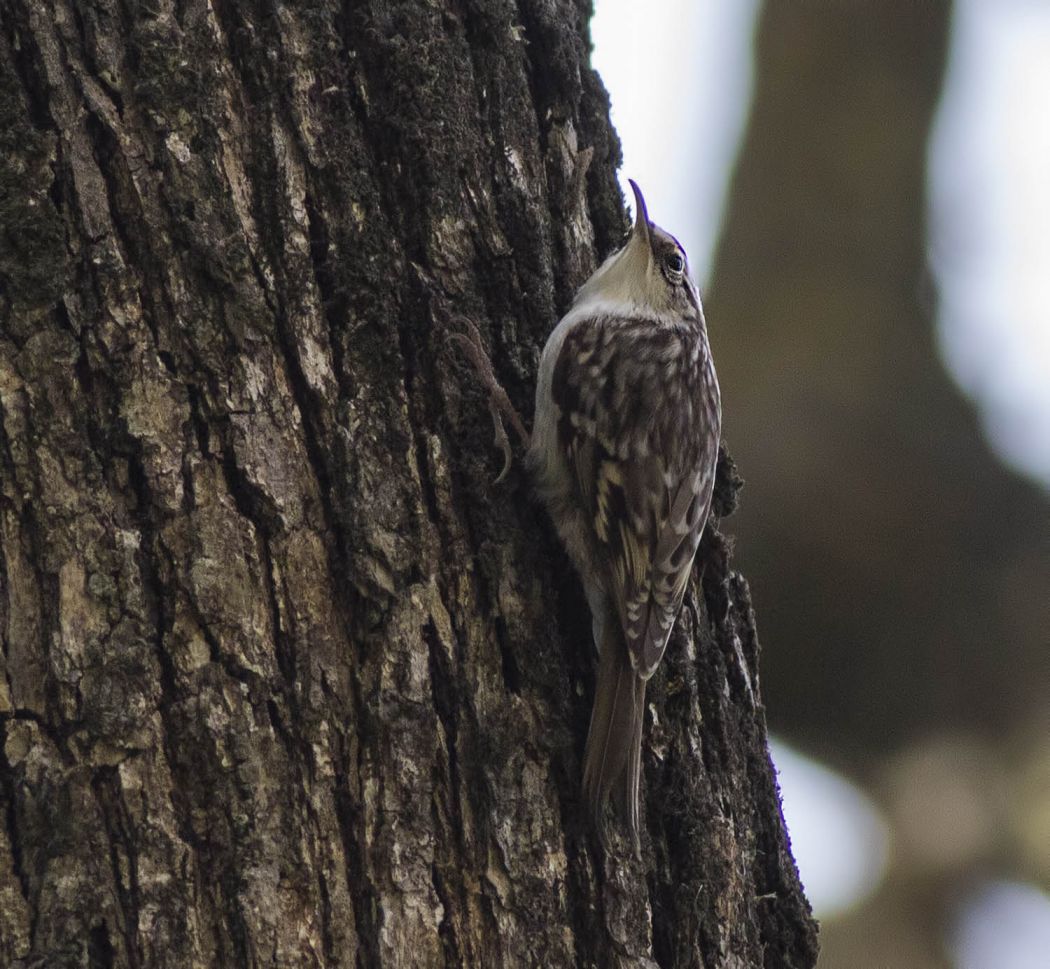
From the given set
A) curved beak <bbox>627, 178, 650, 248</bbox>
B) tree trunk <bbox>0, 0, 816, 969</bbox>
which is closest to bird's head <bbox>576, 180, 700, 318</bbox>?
curved beak <bbox>627, 178, 650, 248</bbox>

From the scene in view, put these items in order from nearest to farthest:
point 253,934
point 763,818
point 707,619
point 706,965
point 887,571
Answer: point 253,934 < point 706,965 < point 763,818 < point 707,619 < point 887,571

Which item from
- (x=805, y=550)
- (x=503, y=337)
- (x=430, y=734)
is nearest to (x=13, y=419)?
(x=430, y=734)

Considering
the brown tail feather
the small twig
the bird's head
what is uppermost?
the bird's head

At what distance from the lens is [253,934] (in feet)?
4.99

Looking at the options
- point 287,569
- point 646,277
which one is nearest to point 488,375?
point 287,569

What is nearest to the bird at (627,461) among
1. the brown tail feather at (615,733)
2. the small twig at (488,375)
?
the brown tail feather at (615,733)

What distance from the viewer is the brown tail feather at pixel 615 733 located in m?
1.79

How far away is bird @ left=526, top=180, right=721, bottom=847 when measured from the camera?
6.49ft

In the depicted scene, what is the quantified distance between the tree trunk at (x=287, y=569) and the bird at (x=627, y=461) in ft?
0.23

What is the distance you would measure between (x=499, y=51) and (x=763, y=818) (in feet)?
4.78

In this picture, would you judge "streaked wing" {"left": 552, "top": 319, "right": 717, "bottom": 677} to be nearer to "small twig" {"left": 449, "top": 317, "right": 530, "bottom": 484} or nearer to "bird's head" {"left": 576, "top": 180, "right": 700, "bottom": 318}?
"bird's head" {"left": 576, "top": 180, "right": 700, "bottom": 318}

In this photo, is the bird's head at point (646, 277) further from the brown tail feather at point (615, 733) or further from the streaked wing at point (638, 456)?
the brown tail feather at point (615, 733)

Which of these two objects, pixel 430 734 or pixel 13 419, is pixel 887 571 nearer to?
pixel 430 734

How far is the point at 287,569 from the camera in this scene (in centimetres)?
169
